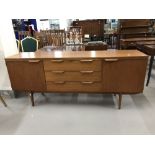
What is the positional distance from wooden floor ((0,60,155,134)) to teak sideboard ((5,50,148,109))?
10.8 inches

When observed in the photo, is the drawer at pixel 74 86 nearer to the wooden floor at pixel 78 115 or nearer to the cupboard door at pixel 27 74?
the cupboard door at pixel 27 74

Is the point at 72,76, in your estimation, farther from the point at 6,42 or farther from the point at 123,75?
the point at 6,42

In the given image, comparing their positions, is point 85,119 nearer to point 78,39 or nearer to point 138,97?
point 138,97

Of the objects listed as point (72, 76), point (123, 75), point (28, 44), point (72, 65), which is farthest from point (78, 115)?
point (28, 44)

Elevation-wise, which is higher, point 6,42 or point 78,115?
point 6,42

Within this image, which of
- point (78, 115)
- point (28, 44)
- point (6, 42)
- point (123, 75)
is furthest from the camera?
point (28, 44)

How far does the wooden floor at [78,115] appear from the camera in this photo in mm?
1898

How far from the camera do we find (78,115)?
7.13 ft

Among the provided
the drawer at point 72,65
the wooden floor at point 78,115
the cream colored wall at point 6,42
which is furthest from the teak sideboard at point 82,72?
the cream colored wall at point 6,42

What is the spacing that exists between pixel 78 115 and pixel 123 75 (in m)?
0.79

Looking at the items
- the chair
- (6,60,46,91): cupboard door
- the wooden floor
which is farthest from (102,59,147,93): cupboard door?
the chair

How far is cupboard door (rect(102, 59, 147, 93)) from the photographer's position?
1966 millimetres
